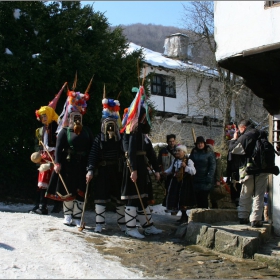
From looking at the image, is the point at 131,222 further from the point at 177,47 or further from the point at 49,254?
the point at 177,47

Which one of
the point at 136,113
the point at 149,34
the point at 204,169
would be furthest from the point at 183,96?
the point at 149,34

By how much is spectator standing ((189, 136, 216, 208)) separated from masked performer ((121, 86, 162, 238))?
1736mm

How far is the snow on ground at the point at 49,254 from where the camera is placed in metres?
5.08

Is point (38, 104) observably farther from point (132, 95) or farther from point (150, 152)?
point (150, 152)

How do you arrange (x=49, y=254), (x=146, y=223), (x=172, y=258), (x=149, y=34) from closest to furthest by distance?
(x=49, y=254)
(x=172, y=258)
(x=146, y=223)
(x=149, y=34)

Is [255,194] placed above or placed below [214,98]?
below

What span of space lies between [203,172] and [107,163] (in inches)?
86.6

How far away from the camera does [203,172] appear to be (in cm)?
880

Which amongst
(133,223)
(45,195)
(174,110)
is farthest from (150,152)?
(174,110)

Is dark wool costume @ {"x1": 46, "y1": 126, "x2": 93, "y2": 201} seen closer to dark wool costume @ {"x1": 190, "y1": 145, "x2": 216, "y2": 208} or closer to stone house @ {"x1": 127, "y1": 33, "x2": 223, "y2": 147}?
dark wool costume @ {"x1": 190, "y1": 145, "x2": 216, "y2": 208}

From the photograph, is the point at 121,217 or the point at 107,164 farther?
the point at 121,217

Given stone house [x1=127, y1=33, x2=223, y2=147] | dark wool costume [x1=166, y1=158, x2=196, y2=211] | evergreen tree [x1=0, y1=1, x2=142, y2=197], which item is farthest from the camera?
stone house [x1=127, y1=33, x2=223, y2=147]

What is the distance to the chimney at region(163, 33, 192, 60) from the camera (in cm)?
2944

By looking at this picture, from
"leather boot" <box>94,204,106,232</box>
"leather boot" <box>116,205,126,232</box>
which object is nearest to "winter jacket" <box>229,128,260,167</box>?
"leather boot" <box>116,205,126,232</box>
